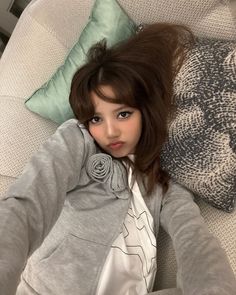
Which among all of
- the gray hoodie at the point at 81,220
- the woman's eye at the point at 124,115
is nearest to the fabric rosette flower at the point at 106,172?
the gray hoodie at the point at 81,220

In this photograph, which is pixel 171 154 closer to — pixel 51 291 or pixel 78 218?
pixel 78 218

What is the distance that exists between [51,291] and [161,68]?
658 millimetres

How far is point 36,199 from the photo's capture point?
0.79 metres

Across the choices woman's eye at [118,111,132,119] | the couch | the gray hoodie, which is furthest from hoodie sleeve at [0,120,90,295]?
the couch

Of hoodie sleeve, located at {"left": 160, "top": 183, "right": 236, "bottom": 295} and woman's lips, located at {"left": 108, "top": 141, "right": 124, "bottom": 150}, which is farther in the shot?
woman's lips, located at {"left": 108, "top": 141, "right": 124, "bottom": 150}

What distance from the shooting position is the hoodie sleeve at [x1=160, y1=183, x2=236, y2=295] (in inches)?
29.4

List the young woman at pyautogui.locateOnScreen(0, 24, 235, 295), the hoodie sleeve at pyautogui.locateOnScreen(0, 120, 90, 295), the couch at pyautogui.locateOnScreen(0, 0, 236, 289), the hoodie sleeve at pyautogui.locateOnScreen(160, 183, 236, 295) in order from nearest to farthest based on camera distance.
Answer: the hoodie sleeve at pyautogui.locateOnScreen(0, 120, 90, 295)
the hoodie sleeve at pyautogui.locateOnScreen(160, 183, 236, 295)
the young woman at pyautogui.locateOnScreen(0, 24, 235, 295)
the couch at pyautogui.locateOnScreen(0, 0, 236, 289)

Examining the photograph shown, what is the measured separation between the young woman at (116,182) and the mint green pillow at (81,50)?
0.08m

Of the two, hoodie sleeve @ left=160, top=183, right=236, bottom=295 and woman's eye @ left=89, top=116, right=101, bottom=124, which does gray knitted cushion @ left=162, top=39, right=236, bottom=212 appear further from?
woman's eye @ left=89, top=116, right=101, bottom=124

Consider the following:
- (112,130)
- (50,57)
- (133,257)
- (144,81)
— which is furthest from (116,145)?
(50,57)

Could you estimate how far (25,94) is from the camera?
128 centimetres

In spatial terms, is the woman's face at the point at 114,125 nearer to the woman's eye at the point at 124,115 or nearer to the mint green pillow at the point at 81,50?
the woman's eye at the point at 124,115

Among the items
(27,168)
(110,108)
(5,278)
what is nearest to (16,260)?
(5,278)

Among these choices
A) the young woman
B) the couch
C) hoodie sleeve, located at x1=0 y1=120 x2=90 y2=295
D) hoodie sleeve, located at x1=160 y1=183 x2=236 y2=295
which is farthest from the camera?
the couch
